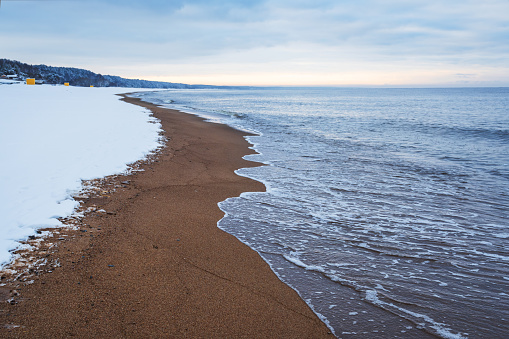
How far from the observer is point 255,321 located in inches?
144

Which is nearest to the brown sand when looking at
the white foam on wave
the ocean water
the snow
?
the ocean water

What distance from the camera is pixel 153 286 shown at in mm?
4145

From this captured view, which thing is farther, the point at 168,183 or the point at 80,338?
the point at 168,183

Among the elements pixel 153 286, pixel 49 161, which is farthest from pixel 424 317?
pixel 49 161

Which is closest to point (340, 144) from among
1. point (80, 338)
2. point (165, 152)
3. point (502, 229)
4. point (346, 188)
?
point (346, 188)

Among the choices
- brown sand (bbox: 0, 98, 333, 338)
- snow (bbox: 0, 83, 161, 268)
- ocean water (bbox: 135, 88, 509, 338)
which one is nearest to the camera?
brown sand (bbox: 0, 98, 333, 338)

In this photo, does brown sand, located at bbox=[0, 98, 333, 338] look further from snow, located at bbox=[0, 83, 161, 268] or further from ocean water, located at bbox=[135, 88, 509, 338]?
snow, located at bbox=[0, 83, 161, 268]

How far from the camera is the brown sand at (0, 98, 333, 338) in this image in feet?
11.1

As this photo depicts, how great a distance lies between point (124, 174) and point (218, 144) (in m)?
7.59

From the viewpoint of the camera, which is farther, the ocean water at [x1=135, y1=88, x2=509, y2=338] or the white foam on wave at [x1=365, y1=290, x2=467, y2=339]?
the ocean water at [x1=135, y1=88, x2=509, y2=338]

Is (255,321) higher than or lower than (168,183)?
lower

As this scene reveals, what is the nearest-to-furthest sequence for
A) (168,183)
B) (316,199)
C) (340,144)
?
(316,199) → (168,183) → (340,144)

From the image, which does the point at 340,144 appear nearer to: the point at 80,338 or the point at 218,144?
the point at 218,144

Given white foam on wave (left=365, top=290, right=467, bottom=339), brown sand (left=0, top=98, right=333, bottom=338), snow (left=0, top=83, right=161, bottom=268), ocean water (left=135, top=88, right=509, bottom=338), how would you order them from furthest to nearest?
snow (left=0, top=83, right=161, bottom=268), ocean water (left=135, top=88, right=509, bottom=338), white foam on wave (left=365, top=290, right=467, bottom=339), brown sand (left=0, top=98, right=333, bottom=338)
